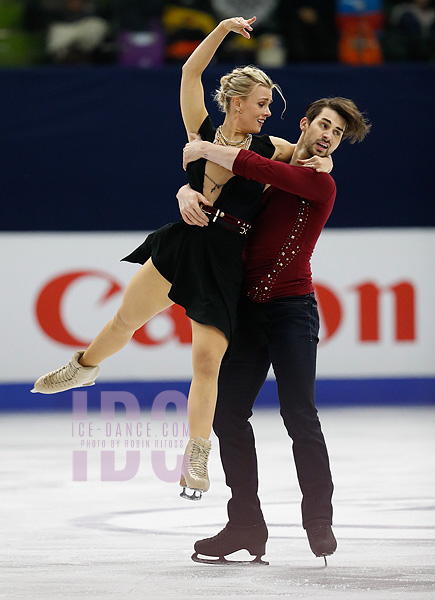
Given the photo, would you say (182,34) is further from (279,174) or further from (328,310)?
(279,174)

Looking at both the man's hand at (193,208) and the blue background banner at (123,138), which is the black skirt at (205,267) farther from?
the blue background banner at (123,138)

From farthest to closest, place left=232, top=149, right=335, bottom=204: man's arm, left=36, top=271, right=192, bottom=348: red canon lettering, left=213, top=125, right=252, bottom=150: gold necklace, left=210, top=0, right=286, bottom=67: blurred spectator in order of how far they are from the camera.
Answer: left=210, top=0, right=286, bottom=67: blurred spectator < left=36, top=271, right=192, bottom=348: red canon lettering < left=213, top=125, right=252, bottom=150: gold necklace < left=232, top=149, right=335, bottom=204: man's arm

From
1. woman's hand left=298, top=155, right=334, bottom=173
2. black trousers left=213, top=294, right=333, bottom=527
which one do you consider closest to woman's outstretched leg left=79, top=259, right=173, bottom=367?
black trousers left=213, top=294, right=333, bottom=527

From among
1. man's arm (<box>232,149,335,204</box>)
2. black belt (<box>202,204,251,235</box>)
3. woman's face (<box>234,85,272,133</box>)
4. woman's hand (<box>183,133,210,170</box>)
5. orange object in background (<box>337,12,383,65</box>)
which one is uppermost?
orange object in background (<box>337,12,383,65</box>)

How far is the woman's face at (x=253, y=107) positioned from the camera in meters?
3.35

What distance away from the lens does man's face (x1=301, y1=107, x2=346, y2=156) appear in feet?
11.0

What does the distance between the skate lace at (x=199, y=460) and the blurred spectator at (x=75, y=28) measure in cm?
519

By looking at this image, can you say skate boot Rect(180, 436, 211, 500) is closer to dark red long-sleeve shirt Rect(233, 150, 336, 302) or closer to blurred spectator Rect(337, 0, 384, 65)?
dark red long-sleeve shirt Rect(233, 150, 336, 302)

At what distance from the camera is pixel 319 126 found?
132 inches

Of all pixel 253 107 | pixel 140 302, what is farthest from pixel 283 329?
pixel 253 107

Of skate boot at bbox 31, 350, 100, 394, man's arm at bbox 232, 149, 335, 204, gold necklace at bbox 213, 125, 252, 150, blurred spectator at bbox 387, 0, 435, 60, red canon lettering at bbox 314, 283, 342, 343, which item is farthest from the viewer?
blurred spectator at bbox 387, 0, 435, 60

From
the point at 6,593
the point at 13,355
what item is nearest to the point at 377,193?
the point at 13,355

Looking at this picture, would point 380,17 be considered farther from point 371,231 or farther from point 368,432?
point 368,432

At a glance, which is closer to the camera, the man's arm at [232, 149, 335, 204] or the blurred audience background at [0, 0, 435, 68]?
the man's arm at [232, 149, 335, 204]
